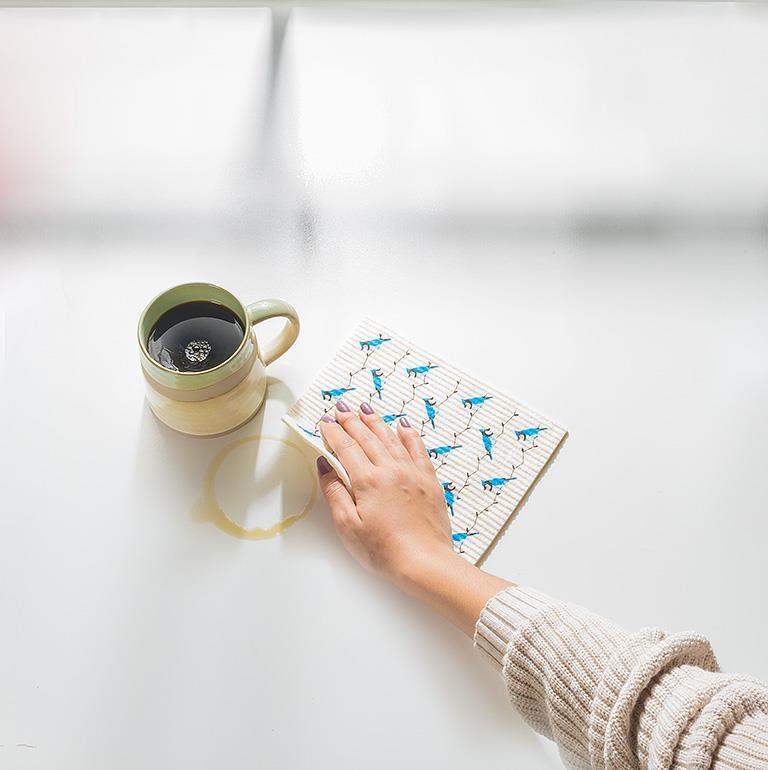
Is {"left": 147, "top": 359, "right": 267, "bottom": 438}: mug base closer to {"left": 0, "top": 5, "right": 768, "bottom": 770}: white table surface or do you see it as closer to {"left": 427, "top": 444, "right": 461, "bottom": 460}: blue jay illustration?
{"left": 0, "top": 5, "right": 768, "bottom": 770}: white table surface

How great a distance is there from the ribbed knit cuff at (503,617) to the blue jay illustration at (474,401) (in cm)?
19

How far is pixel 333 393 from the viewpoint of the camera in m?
0.72

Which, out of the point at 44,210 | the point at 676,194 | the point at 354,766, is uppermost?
the point at 676,194

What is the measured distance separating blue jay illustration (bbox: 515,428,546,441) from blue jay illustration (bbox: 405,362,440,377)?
10 cm

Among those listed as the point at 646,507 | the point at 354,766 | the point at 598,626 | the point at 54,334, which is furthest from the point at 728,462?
the point at 54,334

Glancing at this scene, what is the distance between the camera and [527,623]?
545mm

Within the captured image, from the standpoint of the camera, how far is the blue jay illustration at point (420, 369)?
74 centimetres

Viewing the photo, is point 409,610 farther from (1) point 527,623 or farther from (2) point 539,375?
(2) point 539,375

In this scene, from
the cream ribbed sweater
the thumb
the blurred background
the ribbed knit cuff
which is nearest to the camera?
the cream ribbed sweater

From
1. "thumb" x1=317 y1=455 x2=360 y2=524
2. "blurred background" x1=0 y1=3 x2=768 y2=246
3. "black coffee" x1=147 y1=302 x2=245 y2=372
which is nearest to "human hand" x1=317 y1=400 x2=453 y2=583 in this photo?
"thumb" x1=317 y1=455 x2=360 y2=524

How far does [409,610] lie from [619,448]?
0.24 meters

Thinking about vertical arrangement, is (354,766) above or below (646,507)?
below

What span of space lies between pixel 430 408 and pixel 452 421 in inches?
0.9

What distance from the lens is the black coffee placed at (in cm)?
64
